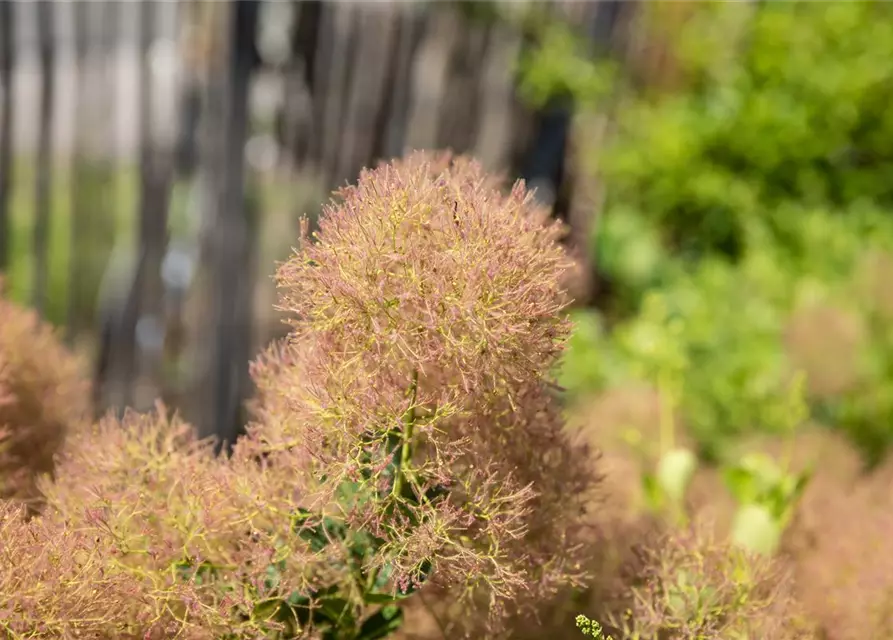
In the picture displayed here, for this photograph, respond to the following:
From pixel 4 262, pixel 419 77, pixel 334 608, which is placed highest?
pixel 419 77

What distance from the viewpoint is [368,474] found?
0.33 meters

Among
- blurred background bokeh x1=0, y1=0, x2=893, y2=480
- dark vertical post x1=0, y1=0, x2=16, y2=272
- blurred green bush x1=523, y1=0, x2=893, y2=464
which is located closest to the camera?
blurred background bokeh x1=0, y1=0, x2=893, y2=480

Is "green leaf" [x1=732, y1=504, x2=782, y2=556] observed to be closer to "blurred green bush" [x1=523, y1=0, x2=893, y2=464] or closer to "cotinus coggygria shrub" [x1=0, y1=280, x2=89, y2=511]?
"cotinus coggygria shrub" [x1=0, y1=280, x2=89, y2=511]

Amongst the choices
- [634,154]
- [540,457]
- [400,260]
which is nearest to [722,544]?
[540,457]

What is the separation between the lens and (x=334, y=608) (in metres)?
0.37

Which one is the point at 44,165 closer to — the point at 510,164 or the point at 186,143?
the point at 186,143

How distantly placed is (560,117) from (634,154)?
7.2 inches

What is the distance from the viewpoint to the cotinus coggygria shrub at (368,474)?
1.02 ft

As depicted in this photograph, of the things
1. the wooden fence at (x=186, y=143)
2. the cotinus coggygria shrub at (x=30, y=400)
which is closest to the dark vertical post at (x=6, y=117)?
the wooden fence at (x=186, y=143)

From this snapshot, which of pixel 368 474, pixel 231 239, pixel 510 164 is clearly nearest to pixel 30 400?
pixel 368 474

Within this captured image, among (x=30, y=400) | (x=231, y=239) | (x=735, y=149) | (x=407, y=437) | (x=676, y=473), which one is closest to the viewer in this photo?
(x=407, y=437)

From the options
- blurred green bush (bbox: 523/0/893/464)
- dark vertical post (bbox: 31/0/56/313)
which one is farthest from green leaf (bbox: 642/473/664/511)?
dark vertical post (bbox: 31/0/56/313)

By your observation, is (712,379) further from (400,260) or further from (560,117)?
(560,117)

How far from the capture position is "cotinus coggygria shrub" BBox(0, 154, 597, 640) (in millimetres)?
312
